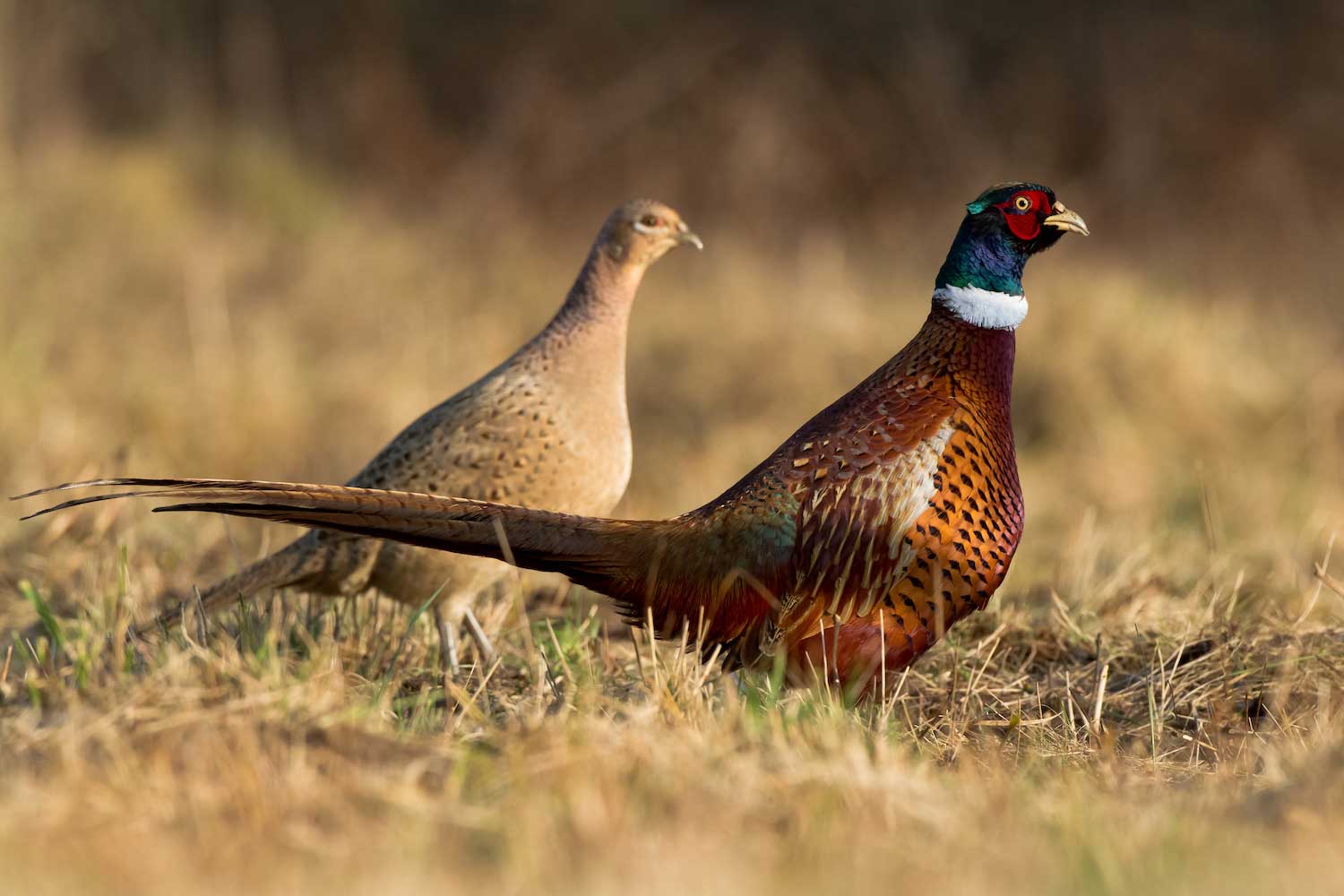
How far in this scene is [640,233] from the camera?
4.36 meters

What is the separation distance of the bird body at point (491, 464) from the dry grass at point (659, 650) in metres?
0.13

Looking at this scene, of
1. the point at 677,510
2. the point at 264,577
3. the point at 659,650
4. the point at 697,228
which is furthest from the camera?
the point at 697,228

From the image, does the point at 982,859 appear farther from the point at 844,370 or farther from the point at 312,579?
the point at 844,370

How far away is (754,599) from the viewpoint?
3.16m

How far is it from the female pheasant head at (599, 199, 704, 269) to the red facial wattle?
1204 mm

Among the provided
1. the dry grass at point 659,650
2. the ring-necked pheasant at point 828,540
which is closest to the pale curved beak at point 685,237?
the dry grass at point 659,650

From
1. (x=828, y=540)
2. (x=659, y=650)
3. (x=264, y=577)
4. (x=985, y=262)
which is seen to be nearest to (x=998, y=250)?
(x=985, y=262)

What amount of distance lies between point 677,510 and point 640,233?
1845 millimetres

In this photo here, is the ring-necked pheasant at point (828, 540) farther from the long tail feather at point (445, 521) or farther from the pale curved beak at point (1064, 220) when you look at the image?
the pale curved beak at point (1064, 220)

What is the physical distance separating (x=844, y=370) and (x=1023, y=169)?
4768mm

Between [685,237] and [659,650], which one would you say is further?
[685,237]

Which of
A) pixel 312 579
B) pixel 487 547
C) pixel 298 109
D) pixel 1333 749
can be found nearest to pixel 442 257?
pixel 298 109

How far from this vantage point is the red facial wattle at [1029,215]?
132 inches

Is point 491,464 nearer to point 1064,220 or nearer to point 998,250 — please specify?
point 998,250
